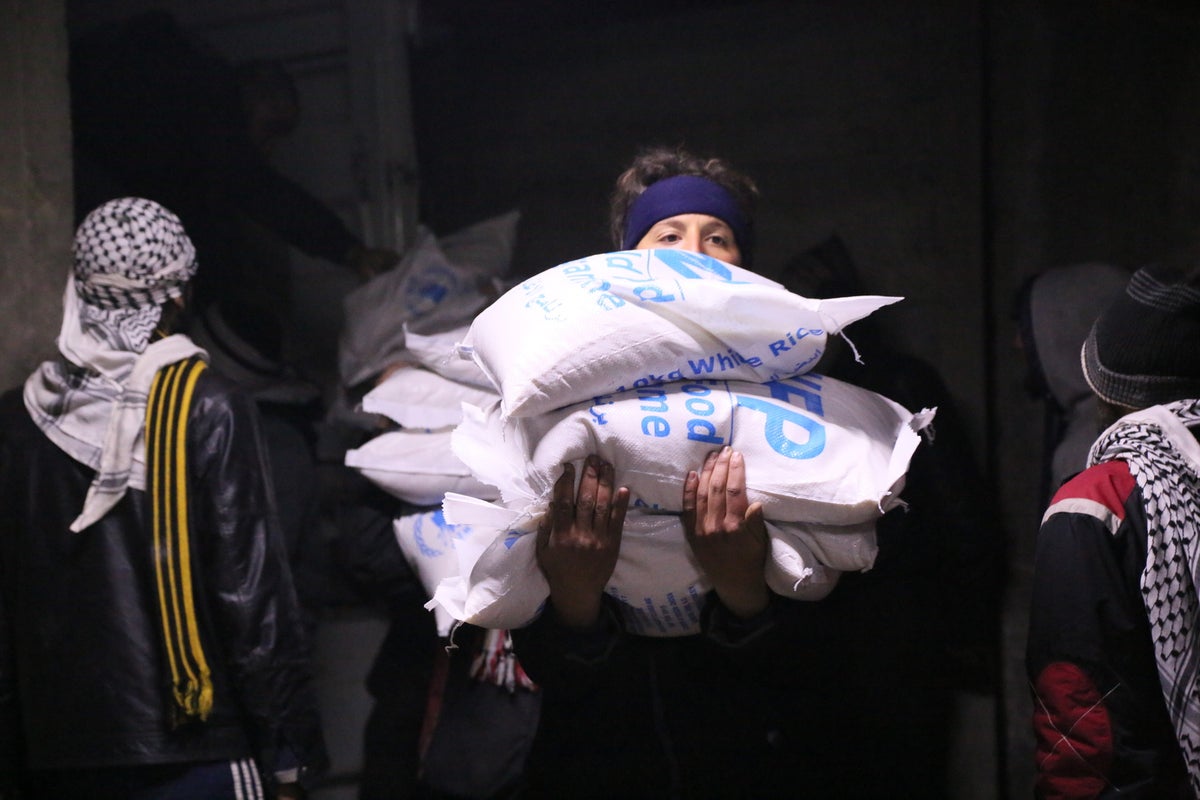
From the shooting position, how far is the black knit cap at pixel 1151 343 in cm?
168

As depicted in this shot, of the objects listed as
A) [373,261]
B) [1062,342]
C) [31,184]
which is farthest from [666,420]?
[373,261]

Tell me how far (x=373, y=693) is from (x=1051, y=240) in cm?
214

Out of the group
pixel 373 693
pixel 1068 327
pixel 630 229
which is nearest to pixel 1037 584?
pixel 630 229

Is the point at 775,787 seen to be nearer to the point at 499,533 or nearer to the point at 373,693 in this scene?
the point at 499,533

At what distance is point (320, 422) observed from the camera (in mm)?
3084

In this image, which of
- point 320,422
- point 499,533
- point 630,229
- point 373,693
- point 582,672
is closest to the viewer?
point 499,533

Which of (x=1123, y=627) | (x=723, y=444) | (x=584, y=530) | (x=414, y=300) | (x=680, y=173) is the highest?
(x=680, y=173)

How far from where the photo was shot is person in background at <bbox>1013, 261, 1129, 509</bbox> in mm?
2555

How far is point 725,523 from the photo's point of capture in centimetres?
148

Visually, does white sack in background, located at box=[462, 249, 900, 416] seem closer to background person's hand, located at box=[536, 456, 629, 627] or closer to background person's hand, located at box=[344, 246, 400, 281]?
background person's hand, located at box=[536, 456, 629, 627]

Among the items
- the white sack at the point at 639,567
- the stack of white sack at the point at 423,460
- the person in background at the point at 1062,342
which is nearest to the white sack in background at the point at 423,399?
the stack of white sack at the point at 423,460

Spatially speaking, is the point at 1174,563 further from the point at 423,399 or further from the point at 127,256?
the point at 127,256

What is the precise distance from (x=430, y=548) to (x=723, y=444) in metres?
0.95

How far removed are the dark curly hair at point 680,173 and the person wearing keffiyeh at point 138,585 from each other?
0.81m
